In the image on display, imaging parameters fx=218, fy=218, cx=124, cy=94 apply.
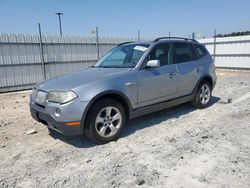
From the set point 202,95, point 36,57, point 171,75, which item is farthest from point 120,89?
point 36,57

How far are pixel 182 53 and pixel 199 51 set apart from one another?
759 millimetres

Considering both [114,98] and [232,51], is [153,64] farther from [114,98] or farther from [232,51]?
[232,51]

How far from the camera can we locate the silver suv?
336 centimetres

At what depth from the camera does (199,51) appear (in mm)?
5562

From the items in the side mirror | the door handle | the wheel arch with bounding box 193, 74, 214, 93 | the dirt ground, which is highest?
the side mirror

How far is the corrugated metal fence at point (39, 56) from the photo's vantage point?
8727 millimetres

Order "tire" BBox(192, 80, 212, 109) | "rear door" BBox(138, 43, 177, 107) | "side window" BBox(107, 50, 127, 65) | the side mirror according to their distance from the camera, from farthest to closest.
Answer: "tire" BBox(192, 80, 212, 109)
"side window" BBox(107, 50, 127, 65)
"rear door" BBox(138, 43, 177, 107)
the side mirror

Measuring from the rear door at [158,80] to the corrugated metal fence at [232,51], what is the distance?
34.3 feet

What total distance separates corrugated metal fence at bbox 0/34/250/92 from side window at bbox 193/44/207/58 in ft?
21.0

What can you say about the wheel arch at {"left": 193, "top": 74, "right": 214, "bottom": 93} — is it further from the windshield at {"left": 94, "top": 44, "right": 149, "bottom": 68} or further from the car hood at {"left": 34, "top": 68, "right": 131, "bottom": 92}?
the car hood at {"left": 34, "top": 68, "right": 131, "bottom": 92}

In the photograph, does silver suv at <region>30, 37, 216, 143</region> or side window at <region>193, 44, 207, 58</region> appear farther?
side window at <region>193, 44, 207, 58</region>

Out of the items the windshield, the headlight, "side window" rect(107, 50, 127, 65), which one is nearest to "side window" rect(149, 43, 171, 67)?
the windshield

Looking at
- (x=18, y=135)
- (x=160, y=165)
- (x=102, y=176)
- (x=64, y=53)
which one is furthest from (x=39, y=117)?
(x=64, y=53)

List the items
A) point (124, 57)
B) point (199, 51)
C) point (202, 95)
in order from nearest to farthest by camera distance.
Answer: point (124, 57)
point (199, 51)
point (202, 95)
